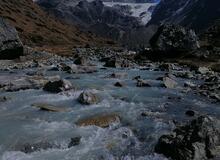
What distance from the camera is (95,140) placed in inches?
839

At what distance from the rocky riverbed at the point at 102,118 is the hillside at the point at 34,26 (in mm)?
93396

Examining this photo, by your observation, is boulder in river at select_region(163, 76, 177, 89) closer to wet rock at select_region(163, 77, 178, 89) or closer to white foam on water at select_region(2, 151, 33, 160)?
wet rock at select_region(163, 77, 178, 89)

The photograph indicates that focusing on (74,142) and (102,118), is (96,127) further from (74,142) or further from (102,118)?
(74,142)

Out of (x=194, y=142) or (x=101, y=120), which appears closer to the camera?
(x=194, y=142)

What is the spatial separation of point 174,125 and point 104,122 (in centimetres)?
391

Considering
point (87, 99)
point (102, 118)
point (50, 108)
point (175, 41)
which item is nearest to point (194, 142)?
point (102, 118)

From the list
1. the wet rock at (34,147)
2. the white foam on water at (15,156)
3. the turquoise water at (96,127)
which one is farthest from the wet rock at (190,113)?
the white foam on water at (15,156)

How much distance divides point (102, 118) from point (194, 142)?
7.38 m

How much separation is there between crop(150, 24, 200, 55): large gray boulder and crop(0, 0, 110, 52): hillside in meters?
51.7

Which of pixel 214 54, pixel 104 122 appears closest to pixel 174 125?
pixel 104 122

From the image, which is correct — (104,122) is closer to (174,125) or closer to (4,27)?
(174,125)

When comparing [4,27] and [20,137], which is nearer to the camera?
[20,137]

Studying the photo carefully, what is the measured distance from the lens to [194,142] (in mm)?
18828

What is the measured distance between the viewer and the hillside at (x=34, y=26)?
135 m
